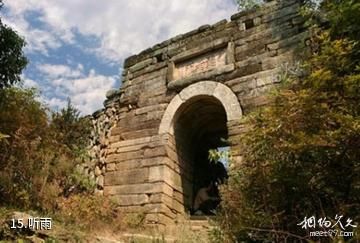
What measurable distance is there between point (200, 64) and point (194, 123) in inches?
58.7

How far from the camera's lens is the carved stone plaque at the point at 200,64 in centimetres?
768

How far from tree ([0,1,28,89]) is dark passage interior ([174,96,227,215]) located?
3.22 m

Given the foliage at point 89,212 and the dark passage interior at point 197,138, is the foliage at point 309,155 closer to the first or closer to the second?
the foliage at point 89,212

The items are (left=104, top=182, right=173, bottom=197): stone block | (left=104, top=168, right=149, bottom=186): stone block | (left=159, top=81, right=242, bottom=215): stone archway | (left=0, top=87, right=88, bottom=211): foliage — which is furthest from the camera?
(left=104, top=168, right=149, bottom=186): stone block

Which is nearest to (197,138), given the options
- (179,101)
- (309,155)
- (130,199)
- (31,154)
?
(179,101)

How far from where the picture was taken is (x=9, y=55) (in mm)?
7316

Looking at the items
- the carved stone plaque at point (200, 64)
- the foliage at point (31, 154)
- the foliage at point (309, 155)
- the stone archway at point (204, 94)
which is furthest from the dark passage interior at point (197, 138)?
the foliage at point (309, 155)

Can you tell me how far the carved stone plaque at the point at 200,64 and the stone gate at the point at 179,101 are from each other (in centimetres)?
2

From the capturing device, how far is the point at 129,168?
779 cm

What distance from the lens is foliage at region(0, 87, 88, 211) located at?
6199 mm

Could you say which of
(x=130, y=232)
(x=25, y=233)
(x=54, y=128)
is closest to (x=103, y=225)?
(x=130, y=232)

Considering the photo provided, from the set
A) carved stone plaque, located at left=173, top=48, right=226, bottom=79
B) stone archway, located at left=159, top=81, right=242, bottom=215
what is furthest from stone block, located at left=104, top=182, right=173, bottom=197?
carved stone plaque, located at left=173, top=48, right=226, bottom=79

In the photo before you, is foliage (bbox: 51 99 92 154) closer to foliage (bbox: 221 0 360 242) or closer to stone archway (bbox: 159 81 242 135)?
stone archway (bbox: 159 81 242 135)

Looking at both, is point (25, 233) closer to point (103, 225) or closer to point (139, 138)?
point (103, 225)
